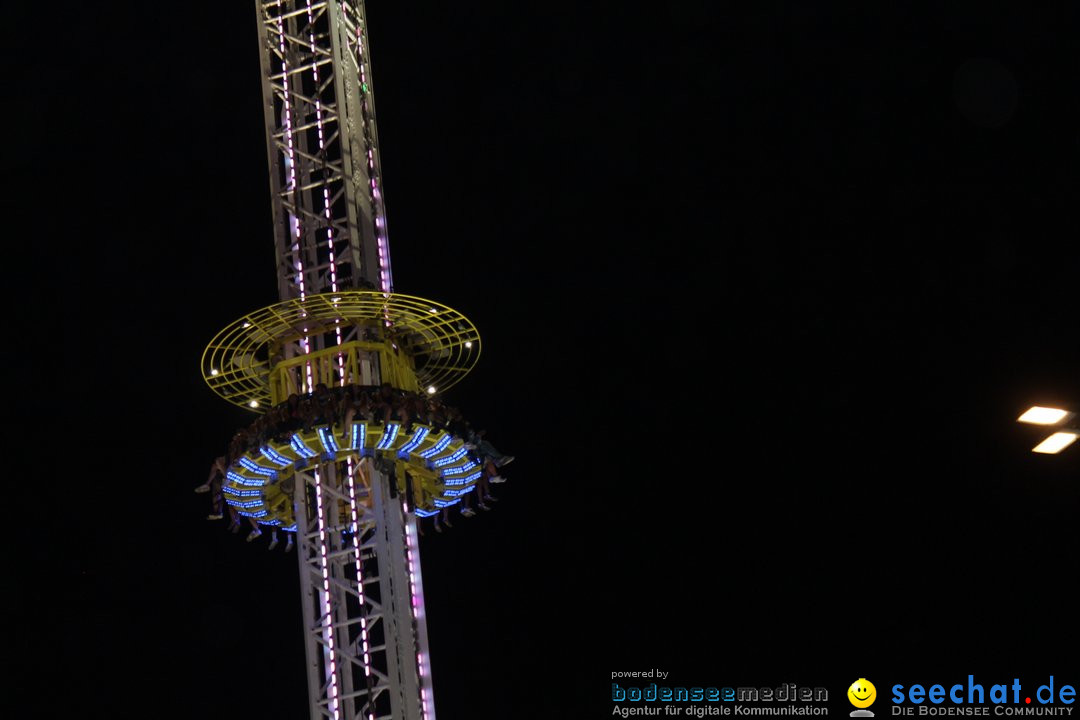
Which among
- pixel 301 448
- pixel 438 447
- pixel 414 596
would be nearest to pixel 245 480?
pixel 301 448

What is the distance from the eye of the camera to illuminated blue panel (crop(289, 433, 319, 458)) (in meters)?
14.8

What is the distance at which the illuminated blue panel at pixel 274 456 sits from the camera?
48.9 feet

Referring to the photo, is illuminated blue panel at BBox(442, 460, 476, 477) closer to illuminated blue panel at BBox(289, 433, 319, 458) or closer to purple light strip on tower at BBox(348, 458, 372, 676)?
purple light strip on tower at BBox(348, 458, 372, 676)

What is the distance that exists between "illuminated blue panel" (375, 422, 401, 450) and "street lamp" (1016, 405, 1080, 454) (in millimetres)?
8688

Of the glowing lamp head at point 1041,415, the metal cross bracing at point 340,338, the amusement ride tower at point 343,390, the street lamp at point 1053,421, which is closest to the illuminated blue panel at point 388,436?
the amusement ride tower at point 343,390

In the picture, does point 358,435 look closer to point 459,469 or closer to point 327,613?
point 459,469

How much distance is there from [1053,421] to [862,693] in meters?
13.2

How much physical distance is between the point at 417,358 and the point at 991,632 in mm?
8596

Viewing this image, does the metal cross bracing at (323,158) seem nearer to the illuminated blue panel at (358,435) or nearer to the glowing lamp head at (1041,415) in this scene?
the illuminated blue panel at (358,435)

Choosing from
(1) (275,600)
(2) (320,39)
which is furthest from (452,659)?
(2) (320,39)

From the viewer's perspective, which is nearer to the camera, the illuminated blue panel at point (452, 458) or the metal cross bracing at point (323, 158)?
the illuminated blue panel at point (452, 458)

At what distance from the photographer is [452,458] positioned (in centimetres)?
1554

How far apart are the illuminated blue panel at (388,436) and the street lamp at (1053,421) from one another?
8.69 metres

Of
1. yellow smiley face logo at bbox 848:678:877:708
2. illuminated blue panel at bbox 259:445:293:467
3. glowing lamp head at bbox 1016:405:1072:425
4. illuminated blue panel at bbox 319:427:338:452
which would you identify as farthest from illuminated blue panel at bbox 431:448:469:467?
glowing lamp head at bbox 1016:405:1072:425
